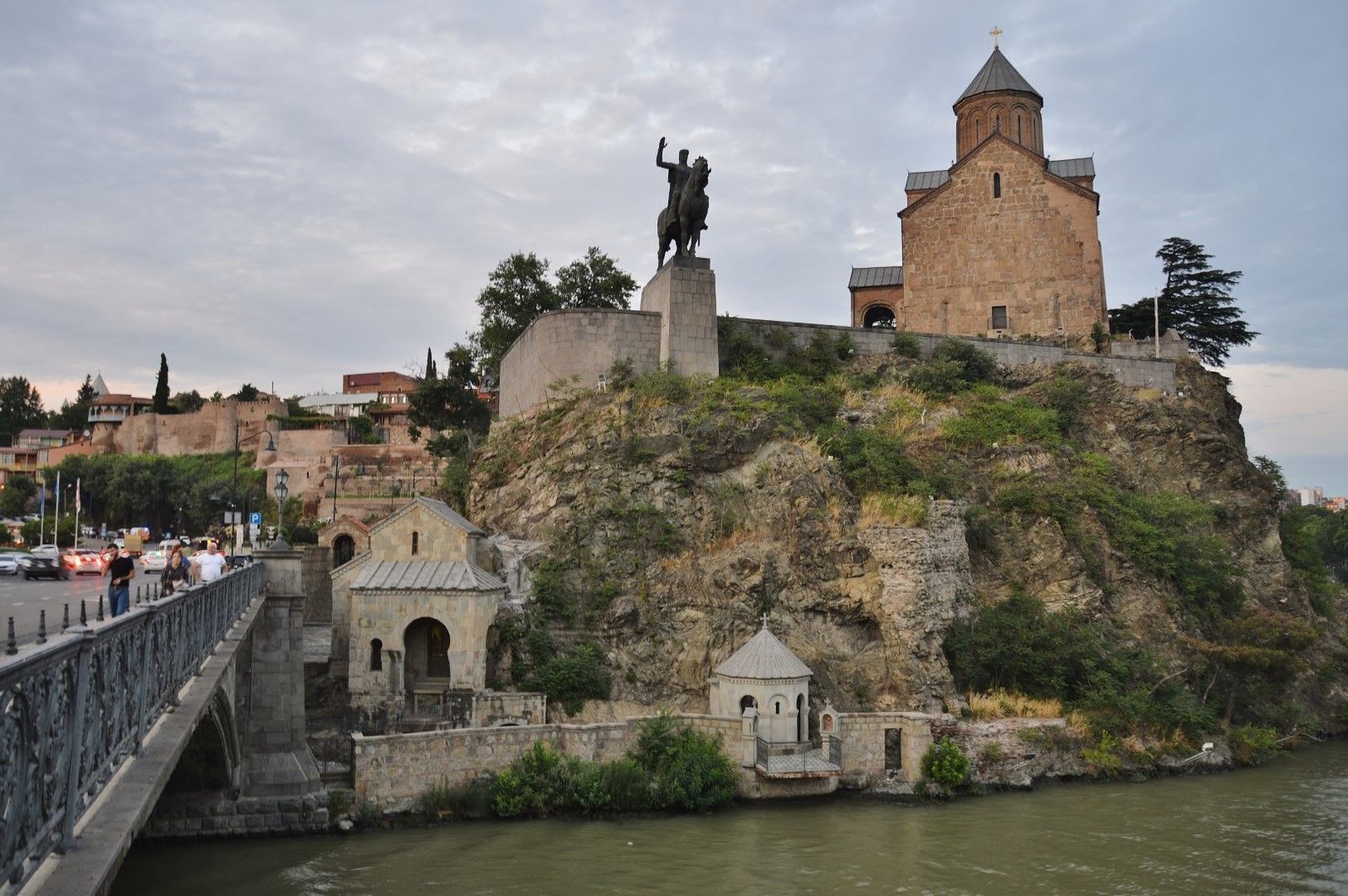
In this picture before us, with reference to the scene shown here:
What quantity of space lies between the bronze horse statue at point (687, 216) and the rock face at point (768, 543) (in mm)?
4327

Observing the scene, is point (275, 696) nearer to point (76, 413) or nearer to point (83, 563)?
point (83, 563)

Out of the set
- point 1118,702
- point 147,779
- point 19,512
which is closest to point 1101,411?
point 1118,702

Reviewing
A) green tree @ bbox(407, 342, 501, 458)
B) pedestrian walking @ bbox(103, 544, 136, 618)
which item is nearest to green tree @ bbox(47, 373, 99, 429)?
green tree @ bbox(407, 342, 501, 458)

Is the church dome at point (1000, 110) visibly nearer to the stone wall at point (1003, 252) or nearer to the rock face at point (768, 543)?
the stone wall at point (1003, 252)

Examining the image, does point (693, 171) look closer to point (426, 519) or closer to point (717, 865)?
point (426, 519)

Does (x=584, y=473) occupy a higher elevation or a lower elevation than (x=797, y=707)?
higher

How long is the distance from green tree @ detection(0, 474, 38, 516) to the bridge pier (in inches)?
2277

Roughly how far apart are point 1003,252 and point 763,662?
22.9 m

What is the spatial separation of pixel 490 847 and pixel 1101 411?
2503 cm

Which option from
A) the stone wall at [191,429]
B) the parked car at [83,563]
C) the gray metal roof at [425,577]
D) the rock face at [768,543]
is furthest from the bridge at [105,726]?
the stone wall at [191,429]

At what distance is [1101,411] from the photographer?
35281 mm

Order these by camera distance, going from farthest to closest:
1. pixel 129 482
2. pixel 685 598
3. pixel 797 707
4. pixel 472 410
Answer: pixel 129 482 → pixel 472 410 → pixel 685 598 → pixel 797 707

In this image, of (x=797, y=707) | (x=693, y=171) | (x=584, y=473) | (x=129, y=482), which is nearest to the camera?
(x=797, y=707)

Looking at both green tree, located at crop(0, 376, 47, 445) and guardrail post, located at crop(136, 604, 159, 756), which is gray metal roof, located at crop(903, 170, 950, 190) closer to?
guardrail post, located at crop(136, 604, 159, 756)
